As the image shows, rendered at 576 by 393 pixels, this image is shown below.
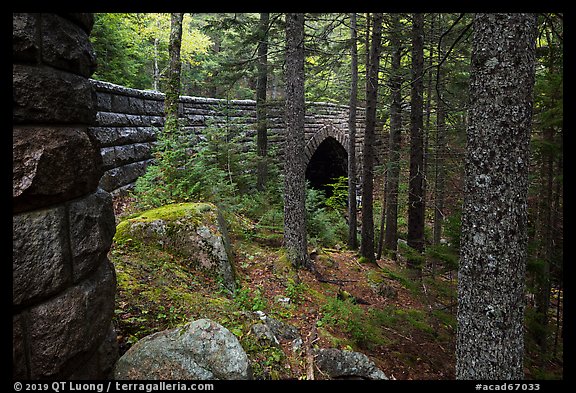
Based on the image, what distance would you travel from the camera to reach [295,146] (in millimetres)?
7289

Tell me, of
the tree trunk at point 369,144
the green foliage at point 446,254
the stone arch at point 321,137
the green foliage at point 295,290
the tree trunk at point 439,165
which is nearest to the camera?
the green foliage at point 446,254

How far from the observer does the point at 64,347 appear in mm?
1833

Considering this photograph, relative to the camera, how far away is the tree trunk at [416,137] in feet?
28.2

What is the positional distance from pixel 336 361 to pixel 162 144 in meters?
6.08

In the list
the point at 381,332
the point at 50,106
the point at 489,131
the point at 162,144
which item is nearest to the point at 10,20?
the point at 50,106

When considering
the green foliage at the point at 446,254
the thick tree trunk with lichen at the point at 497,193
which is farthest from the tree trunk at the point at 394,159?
the thick tree trunk with lichen at the point at 497,193

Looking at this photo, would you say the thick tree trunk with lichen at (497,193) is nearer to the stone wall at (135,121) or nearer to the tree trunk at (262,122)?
the stone wall at (135,121)

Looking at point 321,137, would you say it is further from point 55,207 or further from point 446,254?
point 55,207

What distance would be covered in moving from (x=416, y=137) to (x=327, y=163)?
1324 centimetres

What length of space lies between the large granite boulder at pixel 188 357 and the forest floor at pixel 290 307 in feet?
1.28

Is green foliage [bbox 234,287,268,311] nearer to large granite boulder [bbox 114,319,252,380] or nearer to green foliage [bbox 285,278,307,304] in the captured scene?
green foliage [bbox 285,278,307,304]

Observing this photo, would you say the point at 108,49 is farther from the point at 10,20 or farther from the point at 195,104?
the point at 10,20

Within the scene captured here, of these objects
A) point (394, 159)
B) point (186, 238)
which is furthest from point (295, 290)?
point (394, 159)

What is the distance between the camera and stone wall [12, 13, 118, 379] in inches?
64.6
